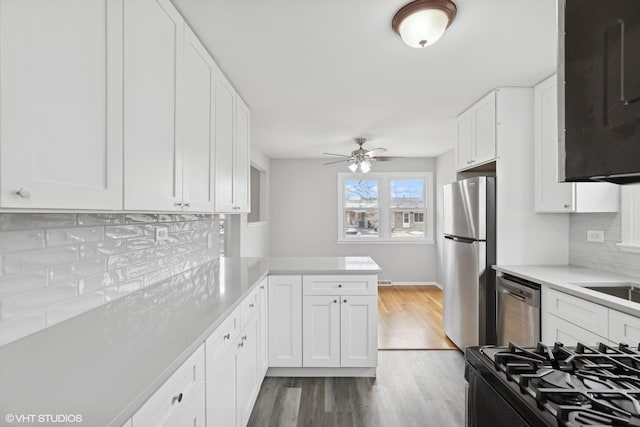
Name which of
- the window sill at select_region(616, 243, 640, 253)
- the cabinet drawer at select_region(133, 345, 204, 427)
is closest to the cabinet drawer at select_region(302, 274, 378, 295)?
the cabinet drawer at select_region(133, 345, 204, 427)

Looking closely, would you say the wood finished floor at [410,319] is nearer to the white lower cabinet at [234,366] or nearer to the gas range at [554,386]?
the white lower cabinet at [234,366]

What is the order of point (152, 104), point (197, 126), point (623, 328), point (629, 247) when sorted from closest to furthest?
point (152, 104), point (623, 328), point (197, 126), point (629, 247)

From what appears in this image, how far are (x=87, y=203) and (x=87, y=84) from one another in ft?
1.18

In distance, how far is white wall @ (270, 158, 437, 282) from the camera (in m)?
6.20

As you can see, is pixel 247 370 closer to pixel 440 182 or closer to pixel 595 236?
pixel 595 236

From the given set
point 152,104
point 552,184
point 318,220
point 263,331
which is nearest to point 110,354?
point 152,104

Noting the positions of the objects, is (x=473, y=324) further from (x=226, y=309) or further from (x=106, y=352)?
(x=106, y=352)

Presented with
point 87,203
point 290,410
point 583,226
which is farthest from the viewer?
point 583,226

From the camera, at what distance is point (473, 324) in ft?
9.55

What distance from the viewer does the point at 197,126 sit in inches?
74.4

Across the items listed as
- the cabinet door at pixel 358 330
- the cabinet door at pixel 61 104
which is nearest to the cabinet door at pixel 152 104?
the cabinet door at pixel 61 104

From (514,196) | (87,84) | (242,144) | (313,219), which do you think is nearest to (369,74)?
(242,144)

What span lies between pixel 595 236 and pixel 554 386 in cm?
246

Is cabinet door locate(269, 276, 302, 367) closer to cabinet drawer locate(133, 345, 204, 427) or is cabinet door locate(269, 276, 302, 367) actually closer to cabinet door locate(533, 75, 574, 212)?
cabinet drawer locate(133, 345, 204, 427)
